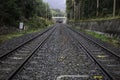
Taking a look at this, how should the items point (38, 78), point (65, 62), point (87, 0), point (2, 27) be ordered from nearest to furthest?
point (38, 78)
point (65, 62)
point (2, 27)
point (87, 0)

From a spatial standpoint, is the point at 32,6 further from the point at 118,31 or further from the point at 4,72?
the point at 4,72

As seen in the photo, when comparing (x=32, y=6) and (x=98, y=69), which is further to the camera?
(x=32, y=6)

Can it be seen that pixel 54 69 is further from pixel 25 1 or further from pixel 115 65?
pixel 25 1

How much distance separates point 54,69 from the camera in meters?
8.23

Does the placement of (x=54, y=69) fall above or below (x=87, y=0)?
below

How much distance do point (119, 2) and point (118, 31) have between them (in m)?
17.8

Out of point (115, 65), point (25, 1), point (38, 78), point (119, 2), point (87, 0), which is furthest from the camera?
point (87, 0)

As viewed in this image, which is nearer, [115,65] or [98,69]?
[98,69]

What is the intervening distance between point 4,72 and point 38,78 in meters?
1.34

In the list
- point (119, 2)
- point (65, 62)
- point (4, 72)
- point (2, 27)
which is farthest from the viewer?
point (119, 2)

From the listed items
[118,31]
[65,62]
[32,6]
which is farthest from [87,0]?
[65,62]

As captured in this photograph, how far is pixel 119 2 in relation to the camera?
3775 cm

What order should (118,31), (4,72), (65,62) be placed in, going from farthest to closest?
(118,31), (65,62), (4,72)

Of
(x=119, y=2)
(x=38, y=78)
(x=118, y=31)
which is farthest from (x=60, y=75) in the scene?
(x=119, y=2)
